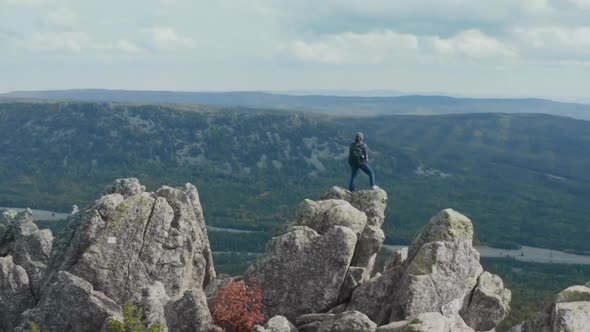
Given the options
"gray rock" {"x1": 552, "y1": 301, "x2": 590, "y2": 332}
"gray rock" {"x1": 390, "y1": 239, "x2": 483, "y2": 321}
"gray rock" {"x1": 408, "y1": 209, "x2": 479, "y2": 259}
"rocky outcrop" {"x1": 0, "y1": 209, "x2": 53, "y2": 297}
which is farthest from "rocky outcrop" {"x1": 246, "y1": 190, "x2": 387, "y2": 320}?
"rocky outcrop" {"x1": 0, "y1": 209, "x2": 53, "y2": 297}

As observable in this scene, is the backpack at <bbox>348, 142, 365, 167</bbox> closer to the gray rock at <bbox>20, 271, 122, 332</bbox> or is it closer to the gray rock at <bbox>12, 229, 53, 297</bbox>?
the gray rock at <bbox>20, 271, 122, 332</bbox>

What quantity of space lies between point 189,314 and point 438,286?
46.7ft

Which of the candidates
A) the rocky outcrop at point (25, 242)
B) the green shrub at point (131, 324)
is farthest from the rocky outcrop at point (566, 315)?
the rocky outcrop at point (25, 242)

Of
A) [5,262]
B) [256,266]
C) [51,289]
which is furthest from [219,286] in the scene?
[5,262]

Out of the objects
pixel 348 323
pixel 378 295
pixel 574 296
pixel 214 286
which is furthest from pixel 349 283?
pixel 574 296

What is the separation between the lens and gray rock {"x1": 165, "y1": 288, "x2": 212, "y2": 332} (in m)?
31.2

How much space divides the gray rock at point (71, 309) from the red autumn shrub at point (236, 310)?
5549 millimetres

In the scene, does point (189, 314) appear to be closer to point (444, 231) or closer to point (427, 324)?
point (427, 324)

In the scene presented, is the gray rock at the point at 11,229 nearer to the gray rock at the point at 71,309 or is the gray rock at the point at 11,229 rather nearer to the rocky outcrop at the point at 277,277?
the rocky outcrop at the point at 277,277

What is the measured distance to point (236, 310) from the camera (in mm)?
32531

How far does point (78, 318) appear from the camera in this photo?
99.2 ft

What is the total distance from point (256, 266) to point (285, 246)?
2315 millimetres

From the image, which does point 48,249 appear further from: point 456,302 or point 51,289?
point 456,302

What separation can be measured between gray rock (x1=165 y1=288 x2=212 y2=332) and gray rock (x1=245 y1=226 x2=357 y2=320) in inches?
214
